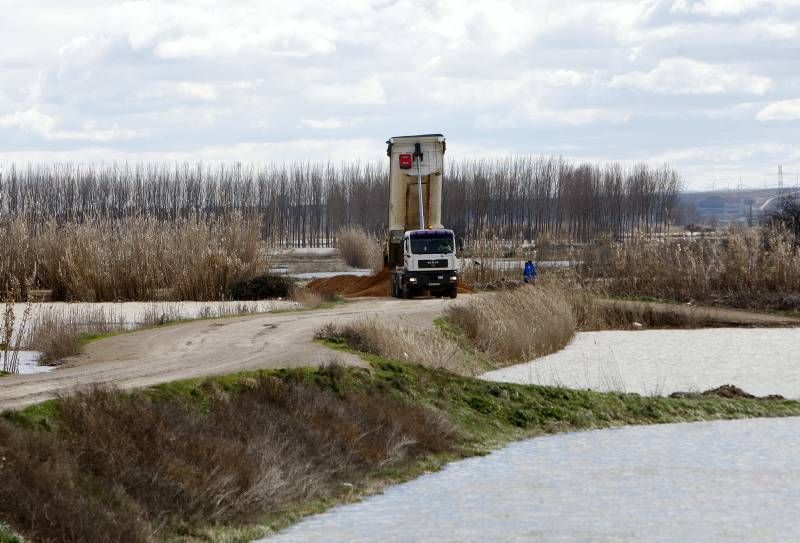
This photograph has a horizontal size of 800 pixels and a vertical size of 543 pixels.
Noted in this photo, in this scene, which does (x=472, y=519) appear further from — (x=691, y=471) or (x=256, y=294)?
(x=256, y=294)

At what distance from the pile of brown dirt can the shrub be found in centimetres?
252

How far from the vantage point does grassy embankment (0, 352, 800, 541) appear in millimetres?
11656

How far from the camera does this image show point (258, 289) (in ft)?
132

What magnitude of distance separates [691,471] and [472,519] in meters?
4.20

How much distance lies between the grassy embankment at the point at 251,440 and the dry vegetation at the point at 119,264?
20.0m

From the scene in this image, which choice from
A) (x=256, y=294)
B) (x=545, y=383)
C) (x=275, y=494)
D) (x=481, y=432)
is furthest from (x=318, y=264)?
(x=275, y=494)

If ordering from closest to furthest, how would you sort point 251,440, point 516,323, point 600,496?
point 251,440
point 600,496
point 516,323

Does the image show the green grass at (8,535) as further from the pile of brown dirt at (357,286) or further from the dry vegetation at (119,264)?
the pile of brown dirt at (357,286)

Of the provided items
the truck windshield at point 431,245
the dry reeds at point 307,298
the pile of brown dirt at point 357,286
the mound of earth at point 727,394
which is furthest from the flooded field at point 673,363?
the pile of brown dirt at point 357,286

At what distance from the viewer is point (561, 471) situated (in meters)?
16.5

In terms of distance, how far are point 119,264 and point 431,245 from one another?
1019 cm

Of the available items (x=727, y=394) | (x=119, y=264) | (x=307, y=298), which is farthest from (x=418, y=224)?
(x=727, y=394)

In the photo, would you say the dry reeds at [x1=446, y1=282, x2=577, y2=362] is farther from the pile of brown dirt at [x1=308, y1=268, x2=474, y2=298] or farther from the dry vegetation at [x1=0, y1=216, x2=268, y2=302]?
the dry vegetation at [x1=0, y1=216, x2=268, y2=302]

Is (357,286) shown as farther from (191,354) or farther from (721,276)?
(191,354)
